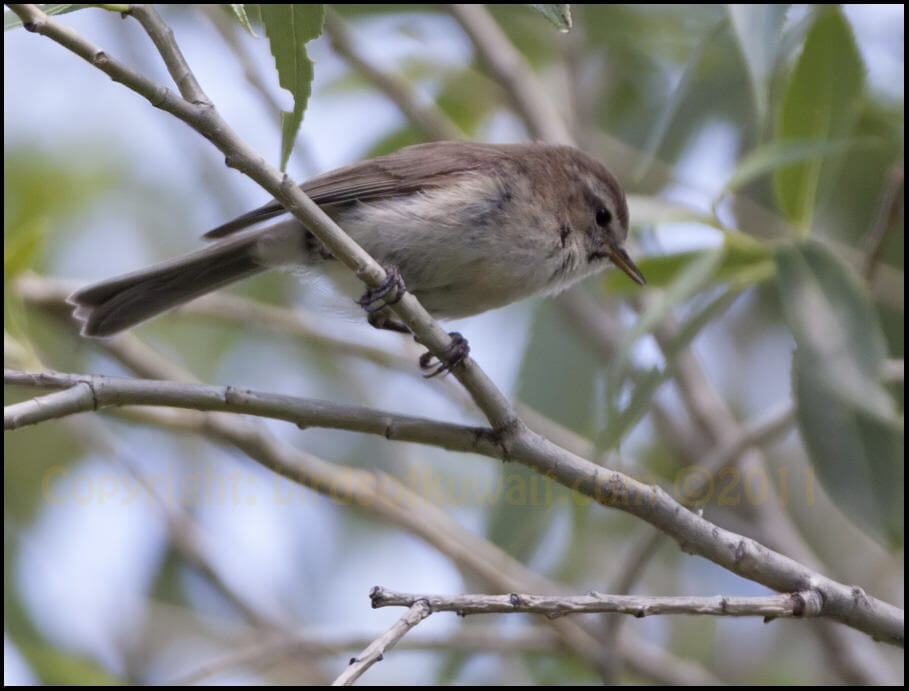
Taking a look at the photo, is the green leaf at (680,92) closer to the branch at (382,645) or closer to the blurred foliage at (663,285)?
the blurred foliage at (663,285)

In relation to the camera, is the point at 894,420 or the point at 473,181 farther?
the point at 473,181

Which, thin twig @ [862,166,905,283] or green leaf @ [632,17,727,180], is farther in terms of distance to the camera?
green leaf @ [632,17,727,180]

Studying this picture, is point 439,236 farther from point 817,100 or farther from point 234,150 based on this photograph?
point 234,150

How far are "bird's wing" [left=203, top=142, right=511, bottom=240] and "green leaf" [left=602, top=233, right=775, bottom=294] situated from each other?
2.48ft

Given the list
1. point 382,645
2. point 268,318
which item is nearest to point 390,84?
point 268,318

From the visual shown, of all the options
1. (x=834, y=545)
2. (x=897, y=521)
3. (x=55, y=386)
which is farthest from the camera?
(x=834, y=545)

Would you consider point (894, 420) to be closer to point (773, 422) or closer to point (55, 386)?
point (773, 422)

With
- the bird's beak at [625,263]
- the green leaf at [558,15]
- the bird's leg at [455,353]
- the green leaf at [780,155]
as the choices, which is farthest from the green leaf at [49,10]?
the bird's beak at [625,263]

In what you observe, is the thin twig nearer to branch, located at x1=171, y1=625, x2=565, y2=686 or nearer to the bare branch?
branch, located at x1=171, y1=625, x2=565, y2=686

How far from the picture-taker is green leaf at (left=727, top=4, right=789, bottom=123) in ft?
11.1

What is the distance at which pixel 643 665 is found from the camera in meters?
4.56

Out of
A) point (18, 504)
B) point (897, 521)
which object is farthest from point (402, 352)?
point (897, 521)

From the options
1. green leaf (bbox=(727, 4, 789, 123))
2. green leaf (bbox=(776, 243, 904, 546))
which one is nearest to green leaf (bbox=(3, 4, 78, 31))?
green leaf (bbox=(727, 4, 789, 123))

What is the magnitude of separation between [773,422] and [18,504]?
4013 mm
